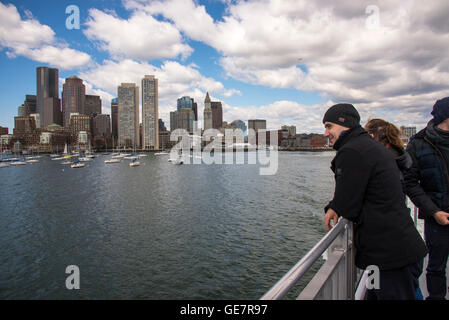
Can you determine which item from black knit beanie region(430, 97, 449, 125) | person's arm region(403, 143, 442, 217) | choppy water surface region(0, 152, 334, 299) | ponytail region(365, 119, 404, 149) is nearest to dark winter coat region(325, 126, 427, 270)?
person's arm region(403, 143, 442, 217)

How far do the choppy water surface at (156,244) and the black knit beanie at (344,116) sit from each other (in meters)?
11.7

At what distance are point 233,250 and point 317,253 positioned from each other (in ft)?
53.8

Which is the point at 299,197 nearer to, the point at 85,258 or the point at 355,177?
the point at 85,258

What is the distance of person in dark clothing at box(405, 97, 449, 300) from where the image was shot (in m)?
3.88

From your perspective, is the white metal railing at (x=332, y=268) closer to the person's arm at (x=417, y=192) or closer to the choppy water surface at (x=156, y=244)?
the person's arm at (x=417, y=192)

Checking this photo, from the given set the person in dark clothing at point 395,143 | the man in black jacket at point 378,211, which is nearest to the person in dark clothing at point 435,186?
the person in dark clothing at point 395,143

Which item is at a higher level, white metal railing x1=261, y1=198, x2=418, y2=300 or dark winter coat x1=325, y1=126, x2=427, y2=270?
dark winter coat x1=325, y1=126, x2=427, y2=270

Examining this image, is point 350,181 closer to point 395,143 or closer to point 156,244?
point 395,143

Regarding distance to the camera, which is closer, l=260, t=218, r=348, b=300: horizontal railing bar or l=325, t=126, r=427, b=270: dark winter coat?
l=260, t=218, r=348, b=300: horizontal railing bar

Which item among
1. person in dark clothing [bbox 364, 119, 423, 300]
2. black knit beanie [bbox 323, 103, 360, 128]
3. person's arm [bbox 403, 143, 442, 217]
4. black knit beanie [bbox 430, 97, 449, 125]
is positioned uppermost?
black knit beanie [bbox 430, 97, 449, 125]

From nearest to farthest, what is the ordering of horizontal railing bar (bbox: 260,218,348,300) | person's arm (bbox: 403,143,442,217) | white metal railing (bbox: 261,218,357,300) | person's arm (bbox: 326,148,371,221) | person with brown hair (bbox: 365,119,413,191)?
horizontal railing bar (bbox: 260,218,348,300) → white metal railing (bbox: 261,218,357,300) → person's arm (bbox: 326,148,371,221) → person's arm (bbox: 403,143,442,217) → person with brown hair (bbox: 365,119,413,191)

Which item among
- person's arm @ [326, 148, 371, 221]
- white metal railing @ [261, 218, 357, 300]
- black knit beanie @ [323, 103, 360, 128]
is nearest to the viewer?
white metal railing @ [261, 218, 357, 300]

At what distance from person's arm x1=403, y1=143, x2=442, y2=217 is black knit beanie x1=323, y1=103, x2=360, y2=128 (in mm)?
1689

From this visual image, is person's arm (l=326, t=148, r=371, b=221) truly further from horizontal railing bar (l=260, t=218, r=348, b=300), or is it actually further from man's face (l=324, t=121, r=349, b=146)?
man's face (l=324, t=121, r=349, b=146)
